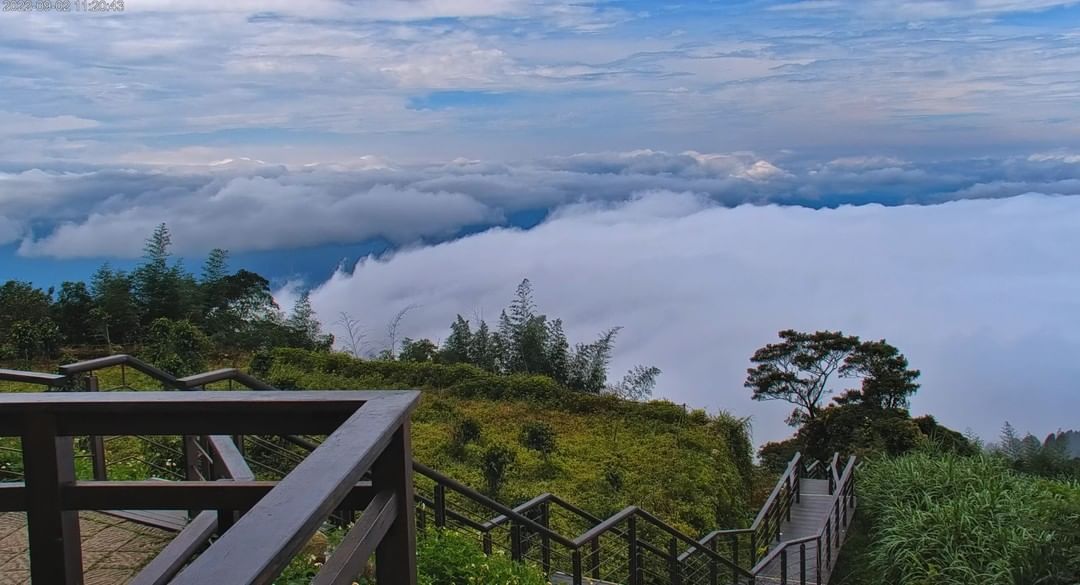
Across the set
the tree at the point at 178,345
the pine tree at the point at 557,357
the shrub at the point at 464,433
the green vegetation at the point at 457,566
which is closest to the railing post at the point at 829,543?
the shrub at the point at 464,433

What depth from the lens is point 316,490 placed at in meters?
0.98

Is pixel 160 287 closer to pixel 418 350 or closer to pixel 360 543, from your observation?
pixel 418 350

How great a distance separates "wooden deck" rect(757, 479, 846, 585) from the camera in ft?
29.6

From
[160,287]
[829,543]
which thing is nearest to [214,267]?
[160,287]

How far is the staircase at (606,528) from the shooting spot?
4090 mm

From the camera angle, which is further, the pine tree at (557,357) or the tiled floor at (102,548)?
the pine tree at (557,357)

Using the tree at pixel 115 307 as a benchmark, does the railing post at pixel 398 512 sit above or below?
above

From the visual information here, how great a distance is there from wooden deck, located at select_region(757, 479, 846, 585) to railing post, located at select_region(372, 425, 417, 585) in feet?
24.3

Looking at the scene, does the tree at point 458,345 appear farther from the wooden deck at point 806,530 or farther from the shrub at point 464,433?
the wooden deck at point 806,530

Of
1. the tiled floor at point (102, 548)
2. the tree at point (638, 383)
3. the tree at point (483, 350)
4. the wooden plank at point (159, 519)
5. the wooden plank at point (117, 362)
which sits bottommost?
the tree at point (638, 383)

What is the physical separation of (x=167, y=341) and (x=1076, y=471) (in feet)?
38.9

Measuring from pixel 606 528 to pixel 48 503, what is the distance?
401 centimetres

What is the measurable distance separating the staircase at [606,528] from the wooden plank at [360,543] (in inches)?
33.7

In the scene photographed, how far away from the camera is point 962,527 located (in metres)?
7.20
